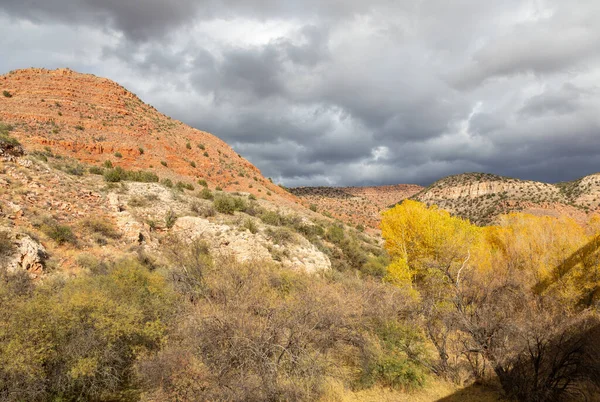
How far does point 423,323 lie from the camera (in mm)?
11758

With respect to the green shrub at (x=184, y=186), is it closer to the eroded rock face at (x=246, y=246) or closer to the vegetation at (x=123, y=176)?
the vegetation at (x=123, y=176)

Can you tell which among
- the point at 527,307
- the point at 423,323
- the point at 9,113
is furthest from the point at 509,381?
the point at 9,113

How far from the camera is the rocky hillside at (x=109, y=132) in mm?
36375

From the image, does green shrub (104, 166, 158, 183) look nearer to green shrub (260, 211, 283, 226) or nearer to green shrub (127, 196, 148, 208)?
green shrub (127, 196, 148, 208)

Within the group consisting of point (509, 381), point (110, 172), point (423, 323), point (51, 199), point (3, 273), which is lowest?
point (509, 381)

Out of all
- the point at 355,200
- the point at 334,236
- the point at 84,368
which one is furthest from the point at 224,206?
the point at 355,200

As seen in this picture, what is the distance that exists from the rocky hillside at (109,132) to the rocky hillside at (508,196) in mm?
46628

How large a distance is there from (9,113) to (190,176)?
896 inches

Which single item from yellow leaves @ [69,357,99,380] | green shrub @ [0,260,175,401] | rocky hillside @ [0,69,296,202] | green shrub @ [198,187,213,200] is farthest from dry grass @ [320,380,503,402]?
rocky hillside @ [0,69,296,202]

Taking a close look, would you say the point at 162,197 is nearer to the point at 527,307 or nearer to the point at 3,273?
the point at 3,273

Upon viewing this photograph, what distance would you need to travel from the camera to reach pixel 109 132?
133 ft

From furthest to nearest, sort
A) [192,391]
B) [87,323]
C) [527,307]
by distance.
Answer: [527,307] < [87,323] < [192,391]

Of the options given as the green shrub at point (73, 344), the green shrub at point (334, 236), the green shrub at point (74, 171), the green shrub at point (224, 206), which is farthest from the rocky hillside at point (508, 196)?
the green shrub at point (73, 344)

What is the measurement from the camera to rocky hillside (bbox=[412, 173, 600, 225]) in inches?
2308
